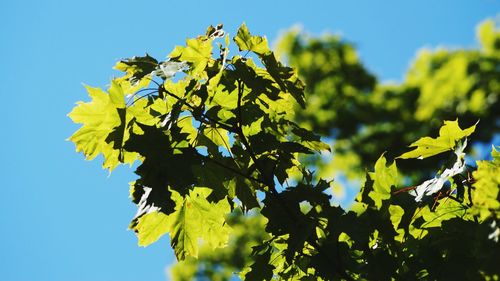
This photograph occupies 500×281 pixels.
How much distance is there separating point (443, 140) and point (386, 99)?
2007 cm

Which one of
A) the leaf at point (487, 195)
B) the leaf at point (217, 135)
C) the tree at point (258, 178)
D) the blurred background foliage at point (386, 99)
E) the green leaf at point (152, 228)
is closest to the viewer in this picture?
the leaf at point (487, 195)

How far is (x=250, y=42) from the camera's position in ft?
7.76

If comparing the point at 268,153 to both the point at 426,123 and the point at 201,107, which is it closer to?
the point at 201,107

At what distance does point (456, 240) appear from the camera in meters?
1.87

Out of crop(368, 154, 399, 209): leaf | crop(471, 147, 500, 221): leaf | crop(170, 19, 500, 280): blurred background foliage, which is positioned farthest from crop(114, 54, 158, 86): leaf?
crop(170, 19, 500, 280): blurred background foliage

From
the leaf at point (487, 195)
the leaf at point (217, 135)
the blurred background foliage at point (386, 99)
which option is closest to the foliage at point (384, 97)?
the blurred background foliage at point (386, 99)

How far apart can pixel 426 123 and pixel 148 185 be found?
19385mm

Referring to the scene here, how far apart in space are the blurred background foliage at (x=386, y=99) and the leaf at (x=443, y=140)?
602 inches

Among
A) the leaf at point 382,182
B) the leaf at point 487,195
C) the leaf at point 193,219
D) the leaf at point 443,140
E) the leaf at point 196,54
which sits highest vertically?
the leaf at point 196,54

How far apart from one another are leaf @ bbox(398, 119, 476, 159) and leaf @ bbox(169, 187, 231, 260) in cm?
79

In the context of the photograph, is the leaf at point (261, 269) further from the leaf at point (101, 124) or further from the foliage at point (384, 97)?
the foliage at point (384, 97)

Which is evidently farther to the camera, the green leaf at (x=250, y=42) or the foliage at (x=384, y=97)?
the foliage at (x=384, y=97)

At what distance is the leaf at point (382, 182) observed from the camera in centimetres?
221

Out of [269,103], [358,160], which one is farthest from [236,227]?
[269,103]
